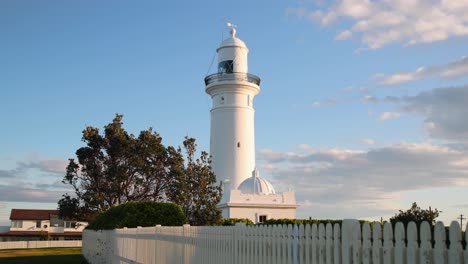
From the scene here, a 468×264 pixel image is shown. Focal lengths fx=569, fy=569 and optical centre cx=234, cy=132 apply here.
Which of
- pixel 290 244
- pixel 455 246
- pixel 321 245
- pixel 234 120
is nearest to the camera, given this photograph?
pixel 455 246

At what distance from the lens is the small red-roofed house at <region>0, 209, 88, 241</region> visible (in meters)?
73.6

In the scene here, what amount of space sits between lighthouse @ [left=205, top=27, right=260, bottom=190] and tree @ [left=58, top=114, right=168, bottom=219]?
6433 millimetres

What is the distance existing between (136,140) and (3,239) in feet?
129

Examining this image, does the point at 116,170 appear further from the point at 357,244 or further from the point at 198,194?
the point at 357,244

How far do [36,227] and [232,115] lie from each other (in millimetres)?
41322

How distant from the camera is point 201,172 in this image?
36.1 meters

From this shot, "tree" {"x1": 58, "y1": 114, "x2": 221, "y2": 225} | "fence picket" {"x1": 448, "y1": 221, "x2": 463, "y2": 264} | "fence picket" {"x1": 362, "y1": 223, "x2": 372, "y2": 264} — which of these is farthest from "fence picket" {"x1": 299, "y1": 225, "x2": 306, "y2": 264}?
"tree" {"x1": 58, "y1": 114, "x2": 221, "y2": 225}

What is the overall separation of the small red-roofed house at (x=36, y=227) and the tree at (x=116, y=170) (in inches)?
1327

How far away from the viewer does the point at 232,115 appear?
47.6 m

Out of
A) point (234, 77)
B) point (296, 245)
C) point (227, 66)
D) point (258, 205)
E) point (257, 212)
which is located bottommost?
point (296, 245)

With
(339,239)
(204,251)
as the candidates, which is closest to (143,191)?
(204,251)

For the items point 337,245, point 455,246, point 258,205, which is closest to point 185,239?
point 337,245

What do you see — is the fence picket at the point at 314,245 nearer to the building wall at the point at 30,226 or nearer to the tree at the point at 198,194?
the tree at the point at 198,194

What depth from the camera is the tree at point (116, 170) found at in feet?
136
